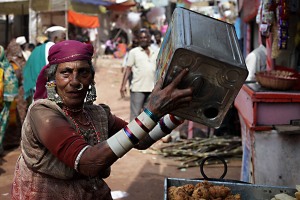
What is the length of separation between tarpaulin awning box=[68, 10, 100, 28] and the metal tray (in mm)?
14761

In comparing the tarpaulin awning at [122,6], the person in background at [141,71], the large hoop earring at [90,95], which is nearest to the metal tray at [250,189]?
the large hoop earring at [90,95]

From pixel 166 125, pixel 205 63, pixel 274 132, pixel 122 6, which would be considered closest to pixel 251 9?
pixel 274 132

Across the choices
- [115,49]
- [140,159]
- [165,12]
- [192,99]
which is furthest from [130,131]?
[165,12]

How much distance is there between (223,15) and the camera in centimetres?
2436

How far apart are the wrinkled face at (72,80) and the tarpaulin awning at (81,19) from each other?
15009 millimetres

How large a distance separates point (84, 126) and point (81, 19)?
15784mm

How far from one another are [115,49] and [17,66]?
17114 millimetres

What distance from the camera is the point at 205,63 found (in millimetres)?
1985

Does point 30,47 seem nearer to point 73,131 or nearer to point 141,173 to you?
point 141,173

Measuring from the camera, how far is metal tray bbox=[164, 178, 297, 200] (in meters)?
2.85

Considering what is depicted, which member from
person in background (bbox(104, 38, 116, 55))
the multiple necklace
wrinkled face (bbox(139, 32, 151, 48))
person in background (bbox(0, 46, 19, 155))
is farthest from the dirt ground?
person in background (bbox(104, 38, 116, 55))

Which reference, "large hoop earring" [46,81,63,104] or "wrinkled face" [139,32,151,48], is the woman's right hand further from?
"wrinkled face" [139,32,151,48]

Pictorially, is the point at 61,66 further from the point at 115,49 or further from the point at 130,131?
the point at 115,49

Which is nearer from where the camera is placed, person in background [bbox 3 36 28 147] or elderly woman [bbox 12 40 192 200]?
elderly woman [bbox 12 40 192 200]
